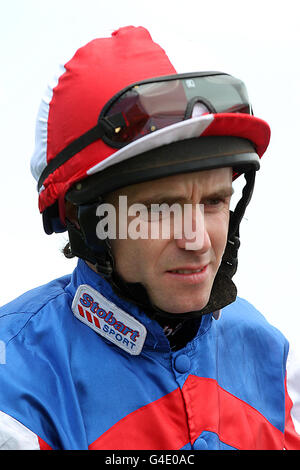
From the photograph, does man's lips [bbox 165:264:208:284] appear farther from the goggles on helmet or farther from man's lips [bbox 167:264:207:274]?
the goggles on helmet

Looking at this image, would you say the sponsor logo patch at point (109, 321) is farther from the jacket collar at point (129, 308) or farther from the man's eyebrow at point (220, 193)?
the man's eyebrow at point (220, 193)

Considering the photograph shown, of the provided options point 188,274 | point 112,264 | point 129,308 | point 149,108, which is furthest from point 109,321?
point 149,108

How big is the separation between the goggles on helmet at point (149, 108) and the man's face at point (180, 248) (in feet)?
0.58

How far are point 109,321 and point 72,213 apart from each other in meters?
0.42

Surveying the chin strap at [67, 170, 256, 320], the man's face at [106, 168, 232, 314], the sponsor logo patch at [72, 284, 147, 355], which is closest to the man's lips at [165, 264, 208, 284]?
the man's face at [106, 168, 232, 314]

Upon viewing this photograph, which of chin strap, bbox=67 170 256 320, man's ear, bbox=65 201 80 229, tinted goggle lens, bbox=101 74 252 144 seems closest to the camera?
tinted goggle lens, bbox=101 74 252 144

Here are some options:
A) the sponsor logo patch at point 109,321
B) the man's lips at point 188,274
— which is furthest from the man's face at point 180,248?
the sponsor logo patch at point 109,321

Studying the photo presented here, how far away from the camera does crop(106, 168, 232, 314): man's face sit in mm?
2150

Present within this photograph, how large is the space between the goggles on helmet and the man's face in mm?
178

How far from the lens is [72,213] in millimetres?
2426

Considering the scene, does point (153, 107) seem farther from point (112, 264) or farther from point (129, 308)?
point (129, 308)

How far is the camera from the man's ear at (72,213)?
241cm
